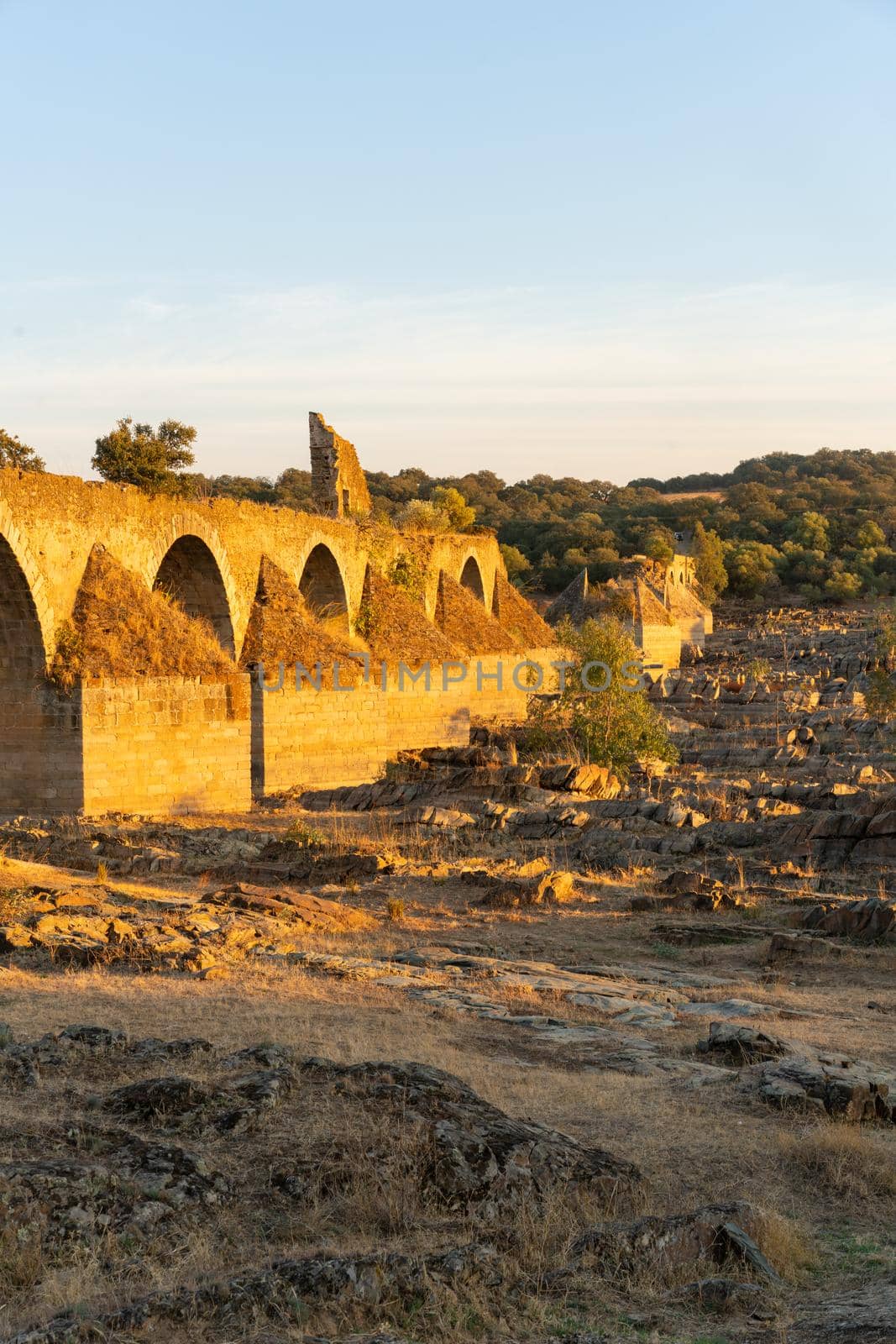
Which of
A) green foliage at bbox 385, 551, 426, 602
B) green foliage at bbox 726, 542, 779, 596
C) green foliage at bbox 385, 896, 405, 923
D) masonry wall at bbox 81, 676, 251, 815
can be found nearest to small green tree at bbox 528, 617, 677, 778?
masonry wall at bbox 81, 676, 251, 815

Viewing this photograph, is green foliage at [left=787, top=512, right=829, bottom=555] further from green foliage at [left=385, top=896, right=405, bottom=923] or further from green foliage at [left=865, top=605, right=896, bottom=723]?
green foliage at [left=385, top=896, right=405, bottom=923]

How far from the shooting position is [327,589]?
28781mm

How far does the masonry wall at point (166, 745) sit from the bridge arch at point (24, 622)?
35.2 inches

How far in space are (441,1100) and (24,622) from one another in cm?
1418

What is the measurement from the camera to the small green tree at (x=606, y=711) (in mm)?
24609

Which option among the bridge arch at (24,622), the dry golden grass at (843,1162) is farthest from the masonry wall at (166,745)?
the dry golden grass at (843,1162)

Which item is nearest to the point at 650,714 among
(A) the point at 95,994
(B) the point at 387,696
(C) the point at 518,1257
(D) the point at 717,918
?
(B) the point at 387,696

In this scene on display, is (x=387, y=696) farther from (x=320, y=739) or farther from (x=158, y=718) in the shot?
(x=158, y=718)

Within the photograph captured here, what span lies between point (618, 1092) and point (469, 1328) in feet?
8.80

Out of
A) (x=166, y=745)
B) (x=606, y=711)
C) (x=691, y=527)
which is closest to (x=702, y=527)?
(x=691, y=527)

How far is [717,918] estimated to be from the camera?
1253cm

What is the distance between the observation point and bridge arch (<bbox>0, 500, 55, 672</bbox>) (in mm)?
17516

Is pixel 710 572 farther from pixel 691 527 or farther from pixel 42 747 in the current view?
pixel 42 747

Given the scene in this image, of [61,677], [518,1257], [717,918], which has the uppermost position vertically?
[61,677]
